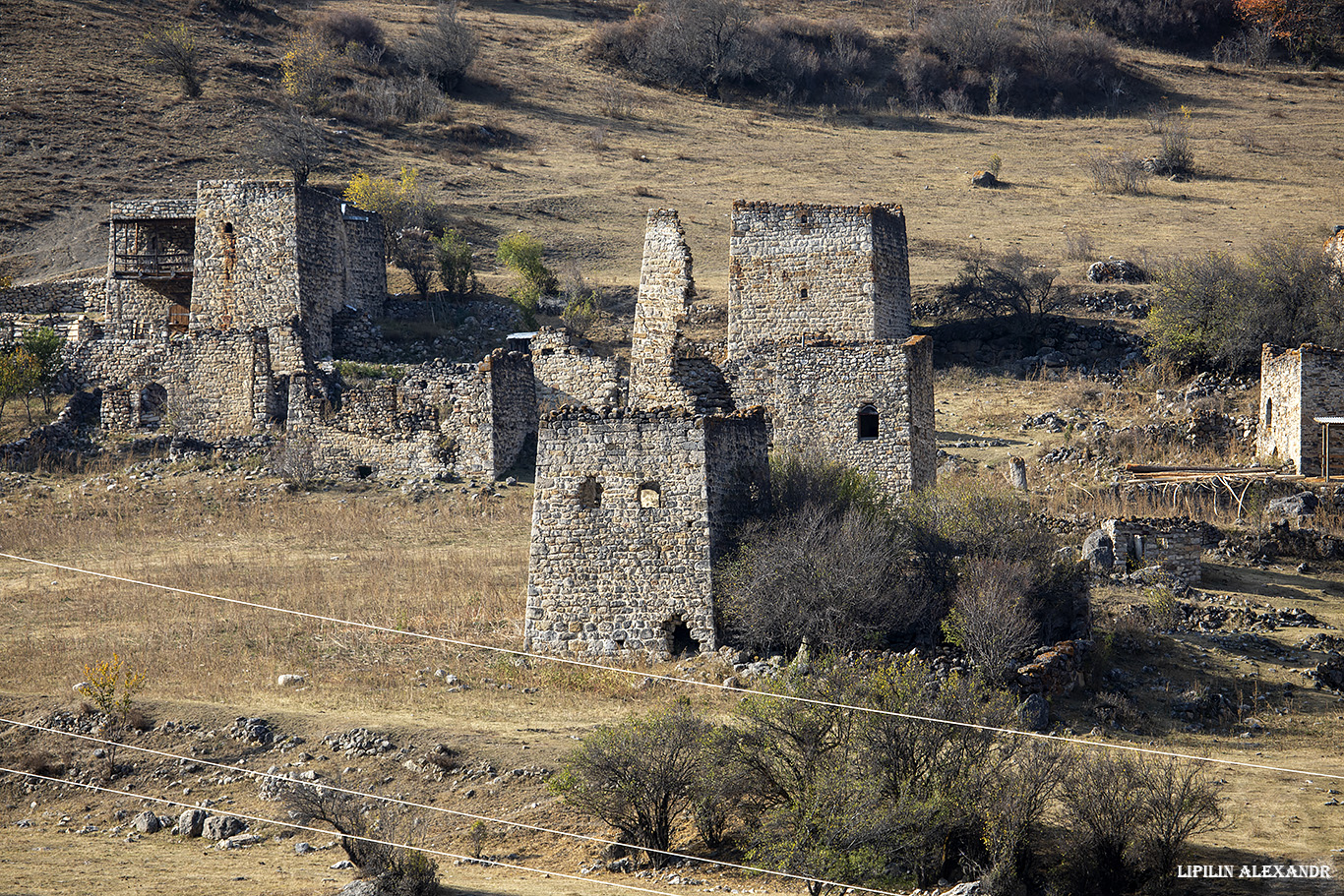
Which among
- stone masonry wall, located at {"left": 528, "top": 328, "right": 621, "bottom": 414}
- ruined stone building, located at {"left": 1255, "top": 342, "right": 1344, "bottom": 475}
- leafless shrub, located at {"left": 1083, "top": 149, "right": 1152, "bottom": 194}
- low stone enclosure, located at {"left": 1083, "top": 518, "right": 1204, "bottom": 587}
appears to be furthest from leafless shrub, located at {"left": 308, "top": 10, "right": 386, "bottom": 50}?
low stone enclosure, located at {"left": 1083, "top": 518, "right": 1204, "bottom": 587}

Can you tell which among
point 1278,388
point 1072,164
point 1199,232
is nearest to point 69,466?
point 1278,388

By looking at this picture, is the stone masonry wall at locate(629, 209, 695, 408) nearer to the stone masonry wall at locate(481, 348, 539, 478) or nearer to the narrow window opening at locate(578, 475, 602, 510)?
the stone masonry wall at locate(481, 348, 539, 478)

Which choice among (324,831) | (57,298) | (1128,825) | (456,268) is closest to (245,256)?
(456,268)

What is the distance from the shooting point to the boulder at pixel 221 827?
11.7 metres

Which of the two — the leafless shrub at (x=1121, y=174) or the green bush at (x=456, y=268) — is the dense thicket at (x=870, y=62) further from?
the green bush at (x=456, y=268)

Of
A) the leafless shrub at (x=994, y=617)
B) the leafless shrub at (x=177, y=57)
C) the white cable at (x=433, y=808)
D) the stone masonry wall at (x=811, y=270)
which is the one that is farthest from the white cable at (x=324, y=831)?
the leafless shrub at (x=177, y=57)

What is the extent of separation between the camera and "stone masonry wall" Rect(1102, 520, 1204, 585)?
17984mm

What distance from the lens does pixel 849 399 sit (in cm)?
1920

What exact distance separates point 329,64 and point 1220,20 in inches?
1799

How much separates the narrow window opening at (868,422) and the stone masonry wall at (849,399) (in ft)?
0.05

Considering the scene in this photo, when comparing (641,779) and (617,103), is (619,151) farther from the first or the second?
(641,779)

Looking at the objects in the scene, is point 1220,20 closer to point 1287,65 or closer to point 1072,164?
point 1287,65

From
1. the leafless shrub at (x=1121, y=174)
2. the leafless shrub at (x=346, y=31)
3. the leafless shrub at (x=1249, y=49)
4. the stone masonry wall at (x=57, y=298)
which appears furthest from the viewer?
the leafless shrub at (x=1249, y=49)

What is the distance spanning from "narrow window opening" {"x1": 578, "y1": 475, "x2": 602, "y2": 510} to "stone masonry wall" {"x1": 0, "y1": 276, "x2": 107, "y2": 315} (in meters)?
22.6
